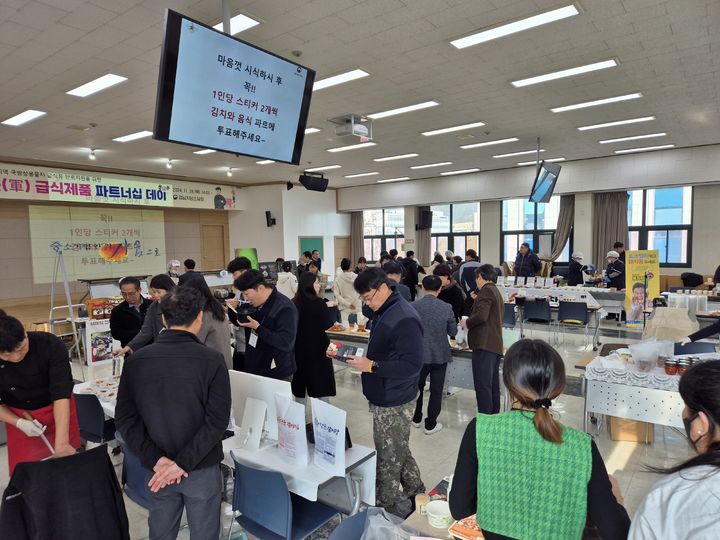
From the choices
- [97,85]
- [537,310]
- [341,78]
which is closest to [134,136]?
[97,85]

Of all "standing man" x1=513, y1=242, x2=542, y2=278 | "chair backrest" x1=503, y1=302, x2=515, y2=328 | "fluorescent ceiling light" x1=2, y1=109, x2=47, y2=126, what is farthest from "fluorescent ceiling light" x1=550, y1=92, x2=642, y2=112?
"fluorescent ceiling light" x1=2, y1=109, x2=47, y2=126

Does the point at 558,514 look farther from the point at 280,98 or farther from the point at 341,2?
the point at 341,2

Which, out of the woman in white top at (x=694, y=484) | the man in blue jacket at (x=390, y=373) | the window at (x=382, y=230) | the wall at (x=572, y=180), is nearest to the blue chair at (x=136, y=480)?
the man in blue jacket at (x=390, y=373)

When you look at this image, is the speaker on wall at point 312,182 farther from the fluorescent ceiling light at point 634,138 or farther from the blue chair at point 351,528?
the blue chair at point 351,528

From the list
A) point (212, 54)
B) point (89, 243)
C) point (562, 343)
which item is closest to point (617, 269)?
point (562, 343)

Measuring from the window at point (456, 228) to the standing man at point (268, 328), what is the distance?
1115 centimetres

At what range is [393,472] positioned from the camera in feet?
8.49

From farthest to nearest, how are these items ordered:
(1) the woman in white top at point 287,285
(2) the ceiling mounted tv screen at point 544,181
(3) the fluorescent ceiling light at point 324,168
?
1. (3) the fluorescent ceiling light at point 324,168
2. (2) the ceiling mounted tv screen at point 544,181
3. (1) the woman in white top at point 287,285

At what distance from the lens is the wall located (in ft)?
30.7

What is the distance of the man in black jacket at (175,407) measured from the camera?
1.75 meters

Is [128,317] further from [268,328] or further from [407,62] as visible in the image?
[407,62]

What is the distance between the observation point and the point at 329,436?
82.8 inches

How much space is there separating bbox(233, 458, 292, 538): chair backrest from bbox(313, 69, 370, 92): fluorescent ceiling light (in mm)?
4254

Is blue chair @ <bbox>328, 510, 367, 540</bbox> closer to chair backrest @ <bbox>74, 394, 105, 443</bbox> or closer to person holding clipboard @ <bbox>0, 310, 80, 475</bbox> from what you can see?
person holding clipboard @ <bbox>0, 310, 80, 475</bbox>
